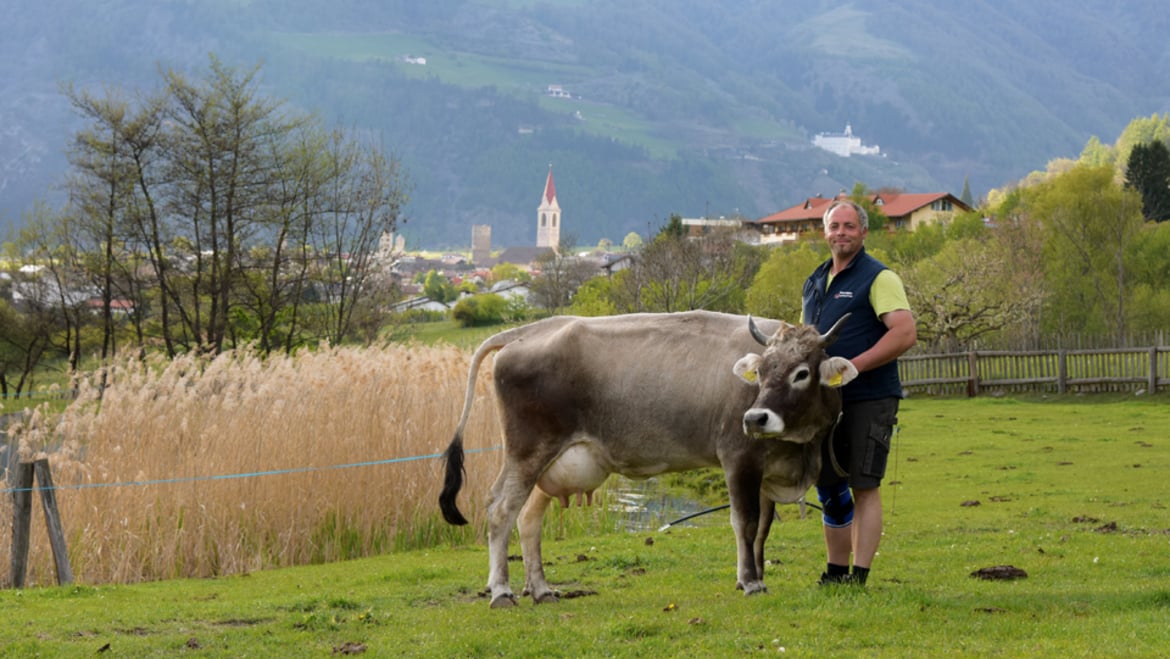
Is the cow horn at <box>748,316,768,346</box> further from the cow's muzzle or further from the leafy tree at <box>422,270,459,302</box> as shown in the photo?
the leafy tree at <box>422,270,459,302</box>

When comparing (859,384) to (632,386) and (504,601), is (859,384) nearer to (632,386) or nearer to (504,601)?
(632,386)

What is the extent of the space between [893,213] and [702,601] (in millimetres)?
118755

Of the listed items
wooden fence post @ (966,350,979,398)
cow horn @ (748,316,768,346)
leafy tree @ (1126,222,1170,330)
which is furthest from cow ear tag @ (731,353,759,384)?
leafy tree @ (1126,222,1170,330)

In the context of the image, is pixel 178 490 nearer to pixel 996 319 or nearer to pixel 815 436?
pixel 815 436

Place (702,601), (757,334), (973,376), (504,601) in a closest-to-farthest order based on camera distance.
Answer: (757,334) < (702,601) < (504,601) < (973,376)

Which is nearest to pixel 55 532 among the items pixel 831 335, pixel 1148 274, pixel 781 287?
pixel 831 335

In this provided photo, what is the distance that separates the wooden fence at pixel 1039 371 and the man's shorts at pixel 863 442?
28.2 meters

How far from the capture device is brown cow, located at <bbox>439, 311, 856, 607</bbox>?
26.4 feet

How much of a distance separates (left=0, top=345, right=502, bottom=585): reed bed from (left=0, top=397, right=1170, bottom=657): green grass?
A: 0.91 m

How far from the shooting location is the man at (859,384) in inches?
301

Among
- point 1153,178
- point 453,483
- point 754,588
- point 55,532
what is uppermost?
point 1153,178

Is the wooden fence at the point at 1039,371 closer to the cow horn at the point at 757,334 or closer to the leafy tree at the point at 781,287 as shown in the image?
the leafy tree at the point at 781,287

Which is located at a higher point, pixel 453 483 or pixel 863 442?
pixel 863 442

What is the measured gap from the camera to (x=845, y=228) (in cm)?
793
